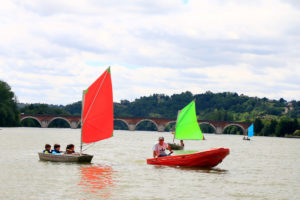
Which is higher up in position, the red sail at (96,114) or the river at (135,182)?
the red sail at (96,114)

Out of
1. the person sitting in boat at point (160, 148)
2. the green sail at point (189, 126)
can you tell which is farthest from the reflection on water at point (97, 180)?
the green sail at point (189, 126)

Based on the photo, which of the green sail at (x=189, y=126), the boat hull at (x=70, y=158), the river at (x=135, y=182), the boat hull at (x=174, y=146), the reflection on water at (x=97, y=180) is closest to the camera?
the river at (x=135, y=182)

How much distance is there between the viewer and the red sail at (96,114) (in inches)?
1650

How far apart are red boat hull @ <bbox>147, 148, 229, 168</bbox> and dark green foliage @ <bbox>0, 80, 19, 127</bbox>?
114075mm

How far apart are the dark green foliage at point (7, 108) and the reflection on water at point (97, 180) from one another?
114749 millimetres

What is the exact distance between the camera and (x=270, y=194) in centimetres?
3091

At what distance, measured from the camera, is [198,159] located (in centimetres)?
4172

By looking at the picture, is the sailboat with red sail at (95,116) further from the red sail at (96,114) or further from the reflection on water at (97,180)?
the reflection on water at (97,180)

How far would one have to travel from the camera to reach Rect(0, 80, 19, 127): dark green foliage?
15102cm

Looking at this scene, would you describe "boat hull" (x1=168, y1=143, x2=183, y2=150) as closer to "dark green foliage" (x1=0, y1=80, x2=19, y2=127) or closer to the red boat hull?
the red boat hull

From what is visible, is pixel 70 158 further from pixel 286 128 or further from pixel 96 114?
pixel 286 128

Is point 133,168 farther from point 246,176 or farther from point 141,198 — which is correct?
point 141,198

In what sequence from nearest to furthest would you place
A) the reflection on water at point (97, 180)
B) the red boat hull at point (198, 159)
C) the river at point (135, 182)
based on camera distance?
1. the river at point (135, 182)
2. the reflection on water at point (97, 180)
3. the red boat hull at point (198, 159)

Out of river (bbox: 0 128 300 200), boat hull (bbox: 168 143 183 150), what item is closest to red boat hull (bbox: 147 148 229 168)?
river (bbox: 0 128 300 200)
